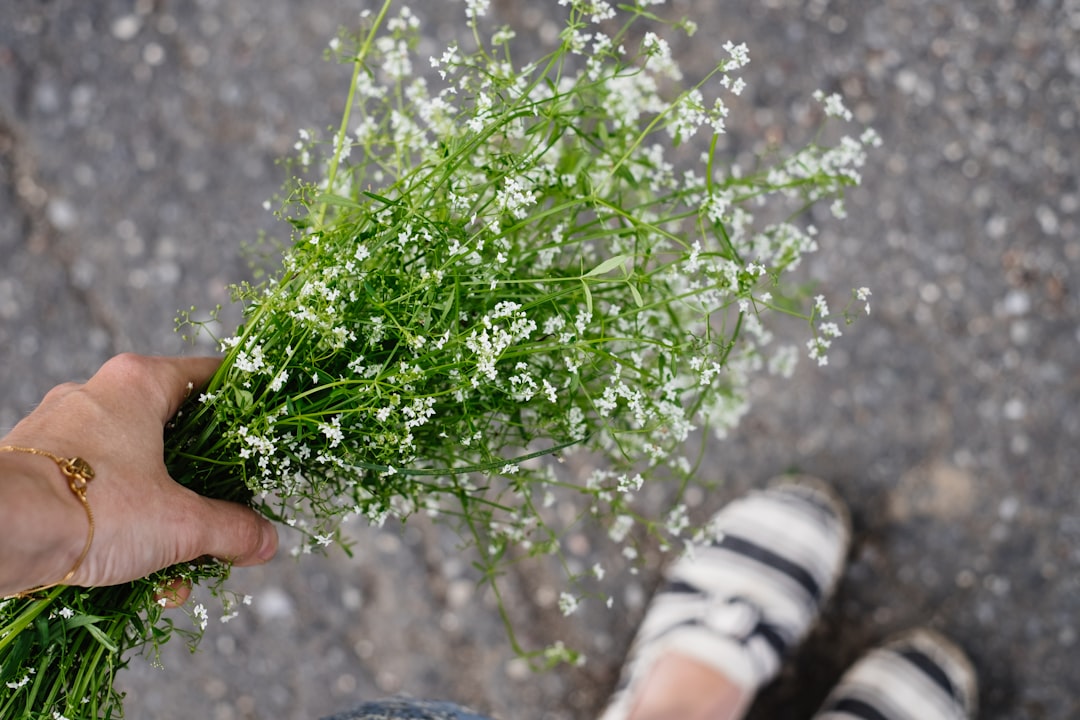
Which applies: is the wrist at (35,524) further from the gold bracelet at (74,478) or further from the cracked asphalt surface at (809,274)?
the cracked asphalt surface at (809,274)

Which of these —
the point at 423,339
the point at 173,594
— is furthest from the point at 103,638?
the point at 423,339

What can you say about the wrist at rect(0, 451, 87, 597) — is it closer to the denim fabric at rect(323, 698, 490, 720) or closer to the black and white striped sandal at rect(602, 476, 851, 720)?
the denim fabric at rect(323, 698, 490, 720)

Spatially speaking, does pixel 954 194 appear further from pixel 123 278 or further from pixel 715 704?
pixel 123 278

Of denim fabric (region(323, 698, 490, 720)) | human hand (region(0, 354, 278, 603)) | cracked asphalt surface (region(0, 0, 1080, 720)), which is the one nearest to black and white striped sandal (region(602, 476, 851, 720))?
cracked asphalt surface (region(0, 0, 1080, 720))

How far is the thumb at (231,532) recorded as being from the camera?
2.98ft

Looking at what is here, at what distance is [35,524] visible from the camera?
2.56 ft

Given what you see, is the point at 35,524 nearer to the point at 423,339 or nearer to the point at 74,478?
the point at 74,478

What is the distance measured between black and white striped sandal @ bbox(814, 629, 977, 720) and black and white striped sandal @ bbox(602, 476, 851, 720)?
0.51 feet

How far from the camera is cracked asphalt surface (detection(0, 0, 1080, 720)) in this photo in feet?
6.12

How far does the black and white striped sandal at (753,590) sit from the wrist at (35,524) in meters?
1.29

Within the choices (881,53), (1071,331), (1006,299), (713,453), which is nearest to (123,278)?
(713,453)

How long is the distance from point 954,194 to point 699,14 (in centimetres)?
68

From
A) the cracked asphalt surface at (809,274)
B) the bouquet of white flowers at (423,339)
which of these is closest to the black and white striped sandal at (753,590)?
the cracked asphalt surface at (809,274)

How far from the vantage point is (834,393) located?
1899 mm
